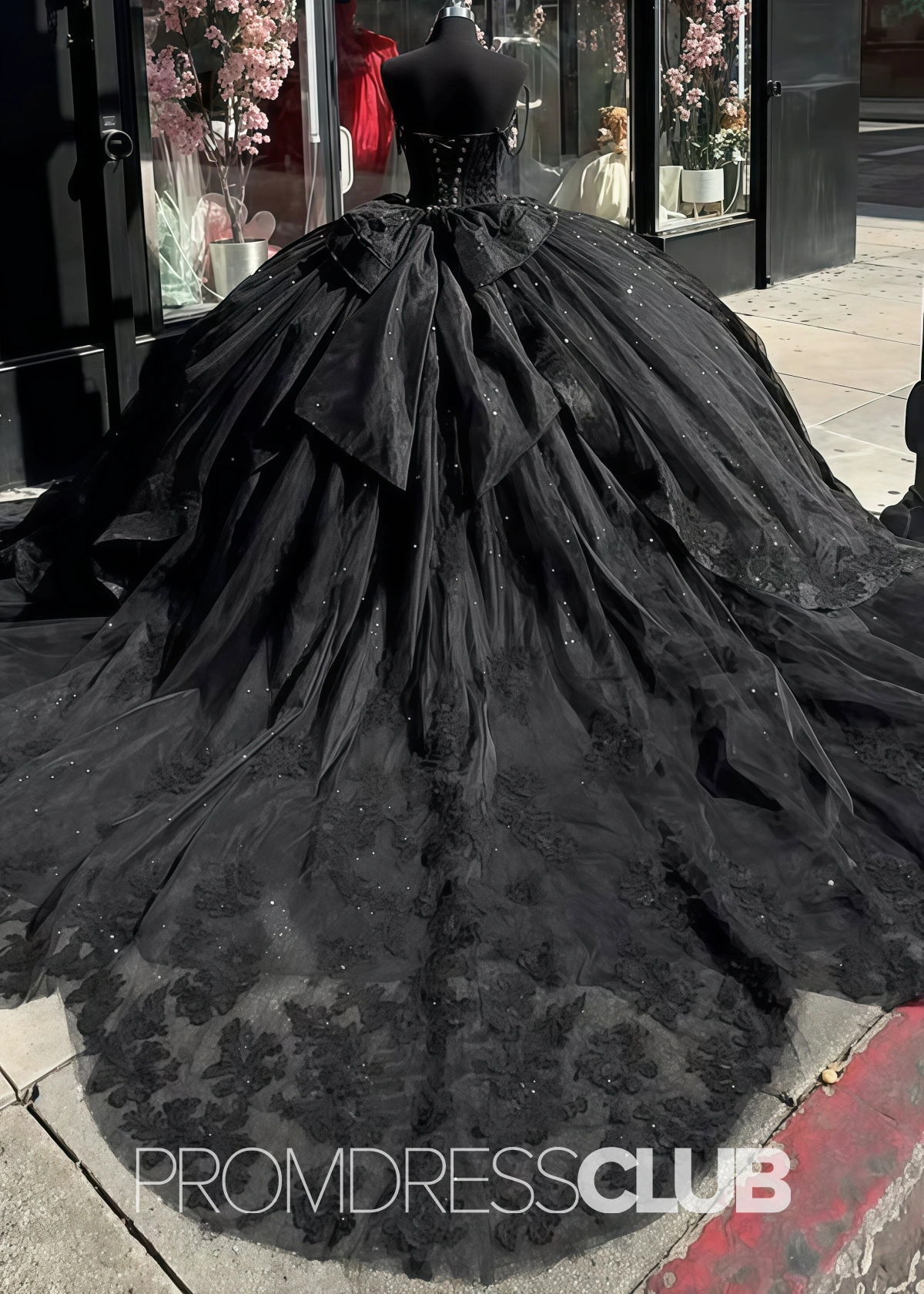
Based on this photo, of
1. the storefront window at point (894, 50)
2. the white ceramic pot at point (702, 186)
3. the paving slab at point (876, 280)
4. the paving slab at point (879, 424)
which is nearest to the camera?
the paving slab at point (879, 424)

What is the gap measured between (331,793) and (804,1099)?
3.40 feet

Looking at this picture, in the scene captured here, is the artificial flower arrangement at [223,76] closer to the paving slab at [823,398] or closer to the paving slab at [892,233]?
the paving slab at [823,398]

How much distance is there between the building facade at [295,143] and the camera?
4898 mm

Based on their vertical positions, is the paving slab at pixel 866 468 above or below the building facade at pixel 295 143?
below

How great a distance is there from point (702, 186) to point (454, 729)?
20.2ft

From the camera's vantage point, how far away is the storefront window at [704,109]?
7527 mm

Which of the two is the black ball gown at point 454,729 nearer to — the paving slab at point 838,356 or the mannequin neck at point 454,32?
the mannequin neck at point 454,32

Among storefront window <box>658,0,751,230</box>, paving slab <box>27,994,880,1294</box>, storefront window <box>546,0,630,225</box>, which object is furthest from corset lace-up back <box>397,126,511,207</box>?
storefront window <box>658,0,751,230</box>

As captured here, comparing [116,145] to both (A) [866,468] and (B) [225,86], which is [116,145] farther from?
(A) [866,468]

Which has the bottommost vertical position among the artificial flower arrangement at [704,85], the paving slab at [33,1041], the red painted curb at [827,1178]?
the red painted curb at [827,1178]

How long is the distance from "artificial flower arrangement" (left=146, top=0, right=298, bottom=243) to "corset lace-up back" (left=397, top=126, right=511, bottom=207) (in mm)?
2489

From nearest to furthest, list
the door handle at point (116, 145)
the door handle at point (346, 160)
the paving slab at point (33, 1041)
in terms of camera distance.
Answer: the paving slab at point (33, 1041)
the door handle at point (116, 145)
the door handle at point (346, 160)

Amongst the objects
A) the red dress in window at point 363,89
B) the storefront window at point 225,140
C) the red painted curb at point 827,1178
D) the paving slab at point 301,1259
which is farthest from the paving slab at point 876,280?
the paving slab at point 301,1259

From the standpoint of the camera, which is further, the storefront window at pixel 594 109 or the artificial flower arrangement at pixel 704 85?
the artificial flower arrangement at pixel 704 85
